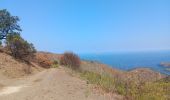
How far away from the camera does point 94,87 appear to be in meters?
16.6

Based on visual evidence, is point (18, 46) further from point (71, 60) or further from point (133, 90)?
point (133, 90)

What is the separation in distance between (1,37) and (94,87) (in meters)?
27.2

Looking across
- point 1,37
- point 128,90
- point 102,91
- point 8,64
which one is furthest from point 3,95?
point 1,37

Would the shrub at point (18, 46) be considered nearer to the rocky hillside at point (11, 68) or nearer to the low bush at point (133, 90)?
the rocky hillside at point (11, 68)

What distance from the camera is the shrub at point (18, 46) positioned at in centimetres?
3909

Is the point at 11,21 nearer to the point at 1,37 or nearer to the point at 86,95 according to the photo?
the point at 1,37

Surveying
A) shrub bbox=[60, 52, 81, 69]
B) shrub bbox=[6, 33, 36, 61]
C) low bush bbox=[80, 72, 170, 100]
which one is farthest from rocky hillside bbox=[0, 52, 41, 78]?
low bush bbox=[80, 72, 170, 100]

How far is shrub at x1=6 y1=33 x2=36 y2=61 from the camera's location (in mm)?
39091

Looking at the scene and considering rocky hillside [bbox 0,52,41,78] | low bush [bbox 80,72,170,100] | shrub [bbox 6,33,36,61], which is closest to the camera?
low bush [bbox 80,72,170,100]

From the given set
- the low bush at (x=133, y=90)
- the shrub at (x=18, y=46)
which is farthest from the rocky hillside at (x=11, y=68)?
the low bush at (x=133, y=90)

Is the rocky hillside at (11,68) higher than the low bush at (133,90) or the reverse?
higher

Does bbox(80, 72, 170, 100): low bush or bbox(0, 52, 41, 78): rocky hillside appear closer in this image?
bbox(80, 72, 170, 100): low bush

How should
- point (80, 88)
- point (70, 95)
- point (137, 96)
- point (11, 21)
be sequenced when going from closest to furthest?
1. point (137, 96)
2. point (70, 95)
3. point (80, 88)
4. point (11, 21)

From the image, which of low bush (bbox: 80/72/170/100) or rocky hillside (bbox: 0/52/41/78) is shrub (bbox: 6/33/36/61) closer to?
rocky hillside (bbox: 0/52/41/78)
